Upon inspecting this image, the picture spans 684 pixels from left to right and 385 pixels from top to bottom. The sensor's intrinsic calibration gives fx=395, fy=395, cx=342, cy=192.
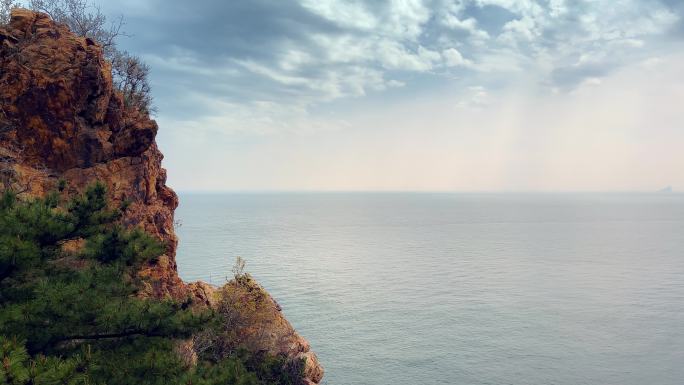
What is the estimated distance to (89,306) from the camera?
1199 centimetres

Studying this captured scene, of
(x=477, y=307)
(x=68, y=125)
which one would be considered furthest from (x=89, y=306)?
(x=477, y=307)

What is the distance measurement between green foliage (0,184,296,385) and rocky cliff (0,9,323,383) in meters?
5.58

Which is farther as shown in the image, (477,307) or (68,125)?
(477,307)

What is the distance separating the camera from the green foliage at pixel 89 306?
11.0 m

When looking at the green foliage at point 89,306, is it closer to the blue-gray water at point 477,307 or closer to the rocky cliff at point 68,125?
the rocky cliff at point 68,125

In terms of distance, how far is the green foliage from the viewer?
432 inches

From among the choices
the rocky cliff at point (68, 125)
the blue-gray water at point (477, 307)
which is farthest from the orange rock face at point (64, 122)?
the blue-gray water at point (477, 307)

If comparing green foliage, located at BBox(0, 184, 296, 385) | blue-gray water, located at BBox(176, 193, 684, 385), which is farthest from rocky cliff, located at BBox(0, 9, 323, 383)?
blue-gray water, located at BBox(176, 193, 684, 385)

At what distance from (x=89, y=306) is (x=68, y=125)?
16.1m

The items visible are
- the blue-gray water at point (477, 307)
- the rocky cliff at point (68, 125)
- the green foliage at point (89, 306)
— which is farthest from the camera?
the blue-gray water at point (477, 307)

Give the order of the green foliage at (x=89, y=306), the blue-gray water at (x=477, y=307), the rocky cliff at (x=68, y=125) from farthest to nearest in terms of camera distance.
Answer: the blue-gray water at (x=477, y=307) < the rocky cliff at (x=68, y=125) < the green foliage at (x=89, y=306)

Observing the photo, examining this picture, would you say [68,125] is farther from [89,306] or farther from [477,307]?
[477,307]

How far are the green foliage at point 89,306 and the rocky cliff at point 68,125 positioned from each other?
5.58 meters

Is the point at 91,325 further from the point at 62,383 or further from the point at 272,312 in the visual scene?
the point at 272,312
